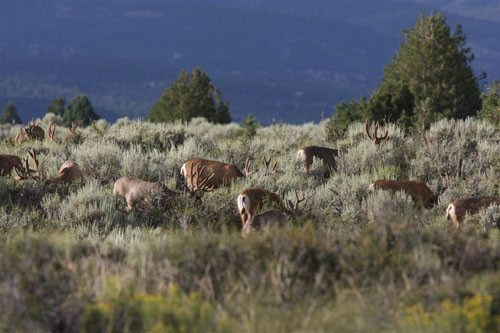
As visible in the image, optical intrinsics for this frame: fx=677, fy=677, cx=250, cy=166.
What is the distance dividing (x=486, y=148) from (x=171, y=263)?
9.42m

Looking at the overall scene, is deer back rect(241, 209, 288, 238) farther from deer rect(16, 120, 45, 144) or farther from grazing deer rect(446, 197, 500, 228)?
deer rect(16, 120, 45, 144)

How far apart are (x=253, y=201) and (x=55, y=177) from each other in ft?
12.8

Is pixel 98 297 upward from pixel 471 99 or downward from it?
downward

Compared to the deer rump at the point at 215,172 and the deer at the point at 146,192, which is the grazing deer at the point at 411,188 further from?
the deer at the point at 146,192

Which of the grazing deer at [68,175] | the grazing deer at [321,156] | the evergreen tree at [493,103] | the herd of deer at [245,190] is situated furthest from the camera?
the evergreen tree at [493,103]

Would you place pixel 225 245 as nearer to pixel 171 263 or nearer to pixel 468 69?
pixel 171 263

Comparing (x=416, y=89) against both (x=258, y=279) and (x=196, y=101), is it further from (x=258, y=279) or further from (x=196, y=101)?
(x=258, y=279)

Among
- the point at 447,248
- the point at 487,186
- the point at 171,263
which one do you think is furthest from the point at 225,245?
the point at 487,186

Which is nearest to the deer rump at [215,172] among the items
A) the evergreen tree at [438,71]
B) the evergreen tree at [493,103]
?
the evergreen tree at [493,103]

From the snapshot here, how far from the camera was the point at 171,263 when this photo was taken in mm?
6133

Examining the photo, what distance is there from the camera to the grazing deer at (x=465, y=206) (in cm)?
944

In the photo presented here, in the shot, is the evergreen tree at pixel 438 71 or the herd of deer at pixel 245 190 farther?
the evergreen tree at pixel 438 71

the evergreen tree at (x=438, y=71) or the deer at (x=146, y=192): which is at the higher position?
the evergreen tree at (x=438, y=71)

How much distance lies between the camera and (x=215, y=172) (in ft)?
39.3
